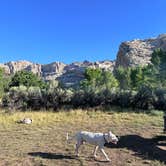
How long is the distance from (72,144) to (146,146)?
276 cm

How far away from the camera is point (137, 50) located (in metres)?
150

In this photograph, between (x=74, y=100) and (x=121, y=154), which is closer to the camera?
(x=121, y=154)

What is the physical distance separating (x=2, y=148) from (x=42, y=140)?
6.76ft

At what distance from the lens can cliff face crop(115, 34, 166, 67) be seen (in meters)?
141

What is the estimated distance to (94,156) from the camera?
1138 centimetres

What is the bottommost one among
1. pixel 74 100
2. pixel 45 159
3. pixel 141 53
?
pixel 45 159

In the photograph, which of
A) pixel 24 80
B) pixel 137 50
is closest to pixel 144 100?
pixel 24 80

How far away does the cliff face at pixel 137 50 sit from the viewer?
5568 inches

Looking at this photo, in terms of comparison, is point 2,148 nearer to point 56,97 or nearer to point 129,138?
point 129,138

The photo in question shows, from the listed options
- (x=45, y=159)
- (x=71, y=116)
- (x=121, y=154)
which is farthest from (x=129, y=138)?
(x=71, y=116)

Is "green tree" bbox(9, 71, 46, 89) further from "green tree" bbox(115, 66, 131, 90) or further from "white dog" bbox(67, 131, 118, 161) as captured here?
"white dog" bbox(67, 131, 118, 161)

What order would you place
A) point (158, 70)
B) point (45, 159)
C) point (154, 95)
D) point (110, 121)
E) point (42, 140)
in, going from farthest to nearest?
point (158, 70) < point (154, 95) < point (110, 121) < point (42, 140) < point (45, 159)

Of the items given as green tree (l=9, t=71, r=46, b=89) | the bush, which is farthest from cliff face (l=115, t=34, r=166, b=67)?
the bush

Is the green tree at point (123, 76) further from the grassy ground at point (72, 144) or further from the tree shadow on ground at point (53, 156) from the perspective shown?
the tree shadow on ground at point (53, 156)
